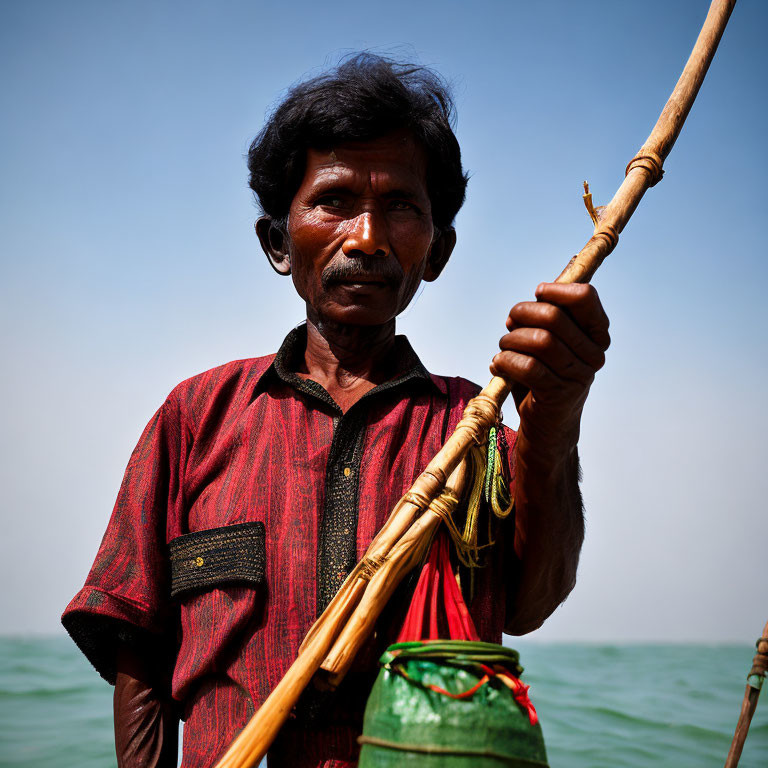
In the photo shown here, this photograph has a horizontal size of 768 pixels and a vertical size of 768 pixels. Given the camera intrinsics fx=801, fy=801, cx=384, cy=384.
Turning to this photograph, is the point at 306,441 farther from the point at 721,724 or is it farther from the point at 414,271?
the point at 721,724

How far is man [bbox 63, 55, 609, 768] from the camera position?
4.47ft

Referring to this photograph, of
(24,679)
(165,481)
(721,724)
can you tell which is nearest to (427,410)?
(165,481)

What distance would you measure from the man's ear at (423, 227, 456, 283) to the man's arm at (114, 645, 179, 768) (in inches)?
40.7

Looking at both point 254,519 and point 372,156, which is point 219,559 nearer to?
point 254,519

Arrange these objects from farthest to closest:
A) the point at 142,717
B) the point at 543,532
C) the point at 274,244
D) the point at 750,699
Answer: the point at 274,244 < the point at 142,717 < the point at 543,532 < the point at 750,699

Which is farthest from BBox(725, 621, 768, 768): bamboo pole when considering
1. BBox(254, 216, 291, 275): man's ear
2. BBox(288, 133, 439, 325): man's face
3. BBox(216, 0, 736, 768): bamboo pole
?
BBox(254, 216, 291, 275): man's ear

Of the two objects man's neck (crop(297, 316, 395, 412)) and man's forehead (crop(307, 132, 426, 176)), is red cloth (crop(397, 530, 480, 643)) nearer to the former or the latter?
man's neck (crop(297, 316, 395, 412))

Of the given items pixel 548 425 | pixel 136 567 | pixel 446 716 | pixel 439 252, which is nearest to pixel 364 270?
pixel 439 252

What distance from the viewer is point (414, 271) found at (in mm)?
1688

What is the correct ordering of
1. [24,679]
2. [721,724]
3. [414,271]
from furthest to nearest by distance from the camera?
[24,679] < [721,724] < [414,271]

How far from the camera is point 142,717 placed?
5.12ft

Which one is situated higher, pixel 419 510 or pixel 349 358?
pixel 349 358

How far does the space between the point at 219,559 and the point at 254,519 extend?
3.8 inches

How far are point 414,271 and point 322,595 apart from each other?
69 cm
